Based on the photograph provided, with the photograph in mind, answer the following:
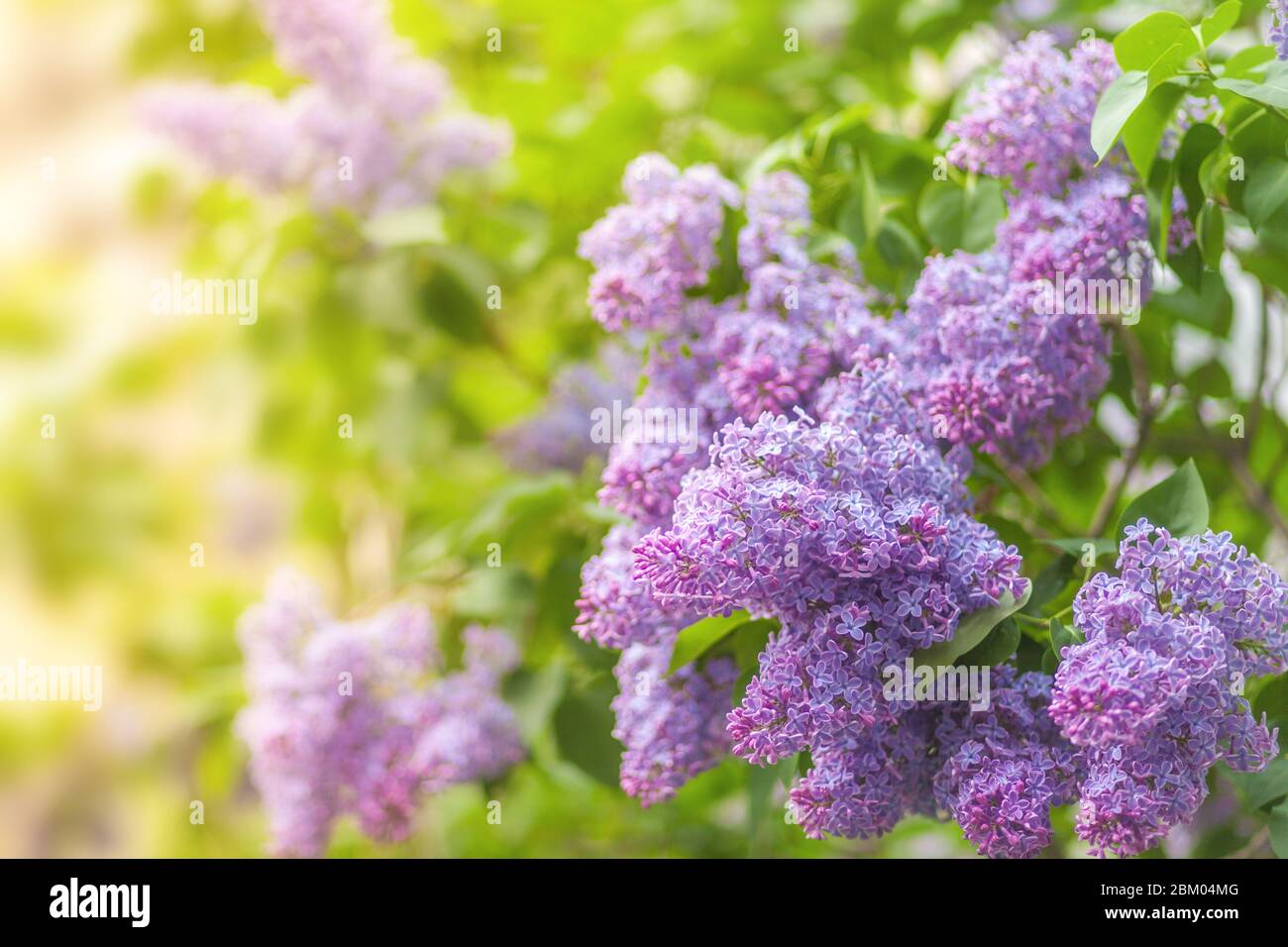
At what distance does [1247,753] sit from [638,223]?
56 centimetres

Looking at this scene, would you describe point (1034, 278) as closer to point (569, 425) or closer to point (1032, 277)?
point (1032, 277)

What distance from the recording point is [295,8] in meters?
Answer: 1.27

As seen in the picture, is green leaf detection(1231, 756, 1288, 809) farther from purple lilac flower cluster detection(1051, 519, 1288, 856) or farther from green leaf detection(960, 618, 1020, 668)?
green leaf detection(960, 618, 1020, 668)

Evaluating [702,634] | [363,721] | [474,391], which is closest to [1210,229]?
[702,634]

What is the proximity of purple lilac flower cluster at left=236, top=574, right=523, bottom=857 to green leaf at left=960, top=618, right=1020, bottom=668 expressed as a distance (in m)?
0.60

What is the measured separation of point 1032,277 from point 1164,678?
1.04ft

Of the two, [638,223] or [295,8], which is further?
[295,8]

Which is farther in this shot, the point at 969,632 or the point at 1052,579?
the point at 1052,579

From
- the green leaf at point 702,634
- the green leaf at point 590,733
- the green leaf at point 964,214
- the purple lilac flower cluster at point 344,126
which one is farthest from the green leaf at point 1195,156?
the purple lilac flower cluster at point 344,126

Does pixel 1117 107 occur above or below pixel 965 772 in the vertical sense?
above

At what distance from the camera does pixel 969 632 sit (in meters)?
0.69

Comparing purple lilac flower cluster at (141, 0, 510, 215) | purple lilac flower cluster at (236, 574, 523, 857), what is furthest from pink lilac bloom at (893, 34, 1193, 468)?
purple lilac flower cluster at (141, 0, 510, 215)
